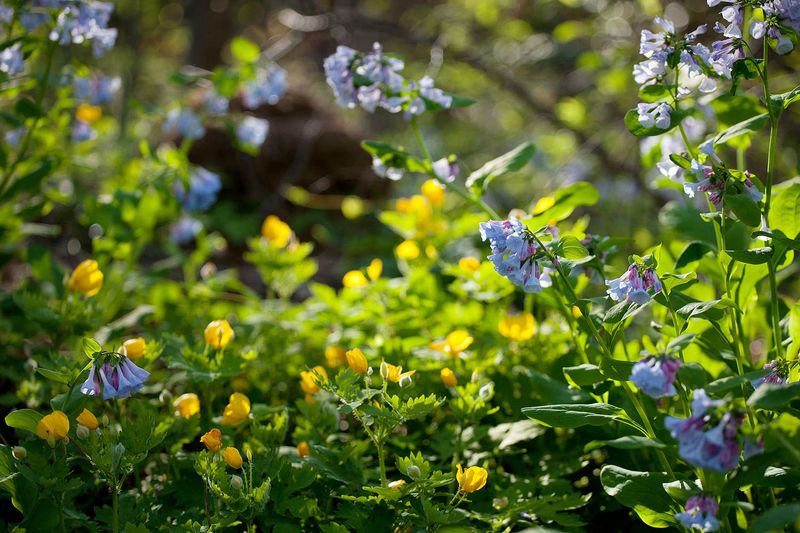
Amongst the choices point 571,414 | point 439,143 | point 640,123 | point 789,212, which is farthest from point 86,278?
point 439,143

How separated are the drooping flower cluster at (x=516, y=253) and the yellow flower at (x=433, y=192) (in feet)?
2.59

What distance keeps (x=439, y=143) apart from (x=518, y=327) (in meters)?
5.28

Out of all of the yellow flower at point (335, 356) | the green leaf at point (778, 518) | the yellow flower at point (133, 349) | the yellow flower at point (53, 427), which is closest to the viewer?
the green leaf at point (778, 518)

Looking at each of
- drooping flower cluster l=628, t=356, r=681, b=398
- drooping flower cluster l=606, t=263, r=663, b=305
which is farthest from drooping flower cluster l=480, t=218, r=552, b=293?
drooping flower cluster l=628, t=356, r=681, b=398

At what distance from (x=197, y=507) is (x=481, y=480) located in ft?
1.72

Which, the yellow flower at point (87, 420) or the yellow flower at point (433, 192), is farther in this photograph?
the yellow flower at point (433, 192)

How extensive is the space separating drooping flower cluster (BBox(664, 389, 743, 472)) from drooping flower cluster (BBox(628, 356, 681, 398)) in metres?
0.05

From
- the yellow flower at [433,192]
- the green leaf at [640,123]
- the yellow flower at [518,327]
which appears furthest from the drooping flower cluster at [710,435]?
the yellow flower at [433,192]

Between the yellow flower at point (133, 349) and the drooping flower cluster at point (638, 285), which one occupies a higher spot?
the drooping flower cluster at point (638, 285)

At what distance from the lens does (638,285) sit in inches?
A: 42.9

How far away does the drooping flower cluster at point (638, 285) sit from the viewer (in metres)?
1.08

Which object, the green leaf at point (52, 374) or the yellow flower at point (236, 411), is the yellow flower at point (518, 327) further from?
the green leaf at point (52, 374)

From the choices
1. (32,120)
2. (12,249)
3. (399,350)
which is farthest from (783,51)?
(12,249)

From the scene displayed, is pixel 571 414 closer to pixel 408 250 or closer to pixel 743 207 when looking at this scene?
pixel 743 207
